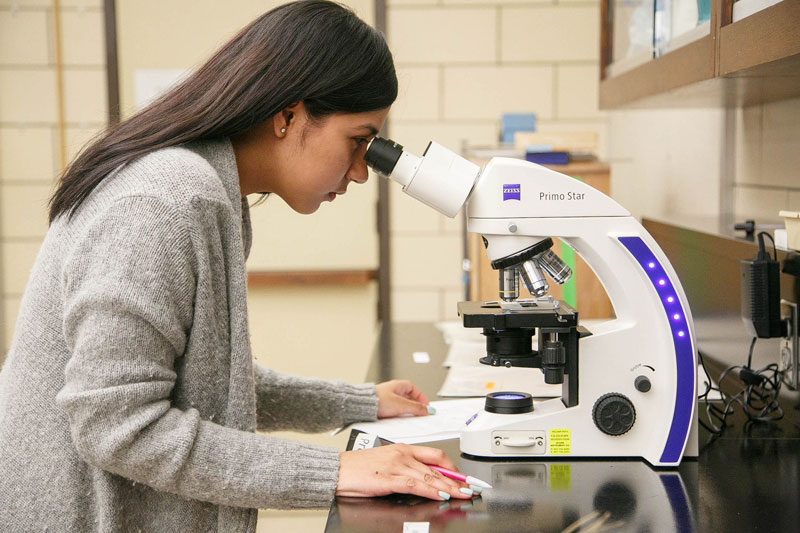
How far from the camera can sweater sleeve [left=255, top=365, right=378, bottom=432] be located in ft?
4.26

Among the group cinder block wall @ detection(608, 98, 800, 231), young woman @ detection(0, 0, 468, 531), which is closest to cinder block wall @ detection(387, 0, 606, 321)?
cinder block wall @ detection(608, 98, 800, 231)

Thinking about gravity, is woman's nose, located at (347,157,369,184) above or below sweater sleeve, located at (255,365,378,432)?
above

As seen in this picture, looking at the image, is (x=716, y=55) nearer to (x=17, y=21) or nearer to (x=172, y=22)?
(x=172, y=22)

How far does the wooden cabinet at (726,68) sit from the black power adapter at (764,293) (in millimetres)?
254

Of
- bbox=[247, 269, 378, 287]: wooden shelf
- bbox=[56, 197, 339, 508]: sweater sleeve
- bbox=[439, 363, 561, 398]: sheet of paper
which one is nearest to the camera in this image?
bbox=[56, 197, 339, 508]: sweater sleeve

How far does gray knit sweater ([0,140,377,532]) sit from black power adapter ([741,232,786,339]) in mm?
684

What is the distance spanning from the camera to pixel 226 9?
10.5 feet

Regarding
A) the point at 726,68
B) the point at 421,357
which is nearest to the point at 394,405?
the point at 421,357

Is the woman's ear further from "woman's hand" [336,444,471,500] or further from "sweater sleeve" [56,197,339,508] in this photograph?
"woman's hand" [336,444,471,500]

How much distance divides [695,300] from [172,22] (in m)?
2.34

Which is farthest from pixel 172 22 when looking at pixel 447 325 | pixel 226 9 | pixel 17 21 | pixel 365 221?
pixel 447 325

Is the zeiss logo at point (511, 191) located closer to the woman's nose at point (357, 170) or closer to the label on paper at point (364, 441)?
the woman's nose at point (357, 170)

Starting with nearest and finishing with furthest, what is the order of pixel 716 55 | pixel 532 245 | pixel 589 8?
pixel 532 245 < pixel 716 55 < pixel 589 8

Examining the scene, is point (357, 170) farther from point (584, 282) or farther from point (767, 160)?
point (584, 282)
